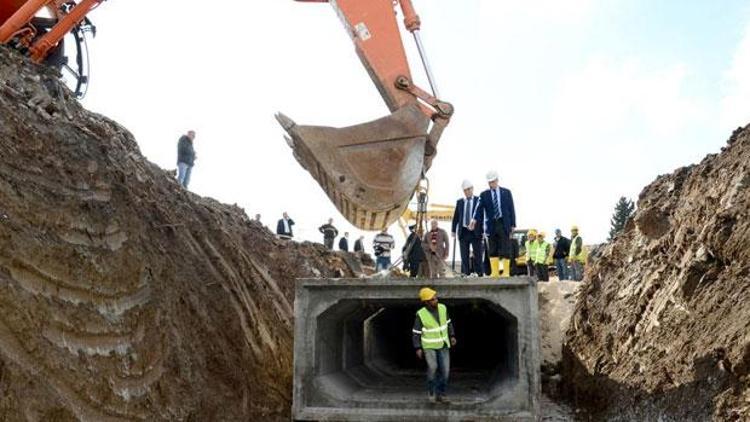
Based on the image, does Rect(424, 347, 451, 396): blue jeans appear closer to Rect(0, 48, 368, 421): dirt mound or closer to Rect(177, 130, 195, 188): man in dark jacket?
Rect(0, 48, 368, 421): dirt mound

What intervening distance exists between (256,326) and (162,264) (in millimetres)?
1735

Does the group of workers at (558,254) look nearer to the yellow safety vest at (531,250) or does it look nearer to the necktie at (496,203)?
the yellow safety vest at (531,250)

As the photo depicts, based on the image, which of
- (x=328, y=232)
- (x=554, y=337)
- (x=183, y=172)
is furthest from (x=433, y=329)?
(x=328, y=232)

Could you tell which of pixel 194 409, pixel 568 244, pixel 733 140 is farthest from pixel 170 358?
pixel 568 244

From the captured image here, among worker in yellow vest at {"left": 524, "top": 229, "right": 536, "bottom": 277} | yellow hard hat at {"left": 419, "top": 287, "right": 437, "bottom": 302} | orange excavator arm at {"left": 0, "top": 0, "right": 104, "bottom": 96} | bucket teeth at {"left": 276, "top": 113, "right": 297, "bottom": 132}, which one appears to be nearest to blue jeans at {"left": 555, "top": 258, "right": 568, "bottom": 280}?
worker in yellow vest at {"left": 524, "top": 229, "right": 536, "bottom": 277}

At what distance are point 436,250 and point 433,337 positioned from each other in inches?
150

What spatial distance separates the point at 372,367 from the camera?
36.6ft

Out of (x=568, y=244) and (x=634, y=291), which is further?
(x=568, y=244)

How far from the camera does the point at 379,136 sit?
7.73 meters

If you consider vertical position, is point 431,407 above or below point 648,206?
below

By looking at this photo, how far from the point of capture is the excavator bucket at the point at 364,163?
7.52 meters

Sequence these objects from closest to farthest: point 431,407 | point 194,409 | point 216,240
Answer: point 194,409
point 431,407
point 216,240

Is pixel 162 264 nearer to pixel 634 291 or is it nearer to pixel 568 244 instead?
pixel 634 291

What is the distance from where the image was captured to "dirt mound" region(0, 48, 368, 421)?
5.20 meters
